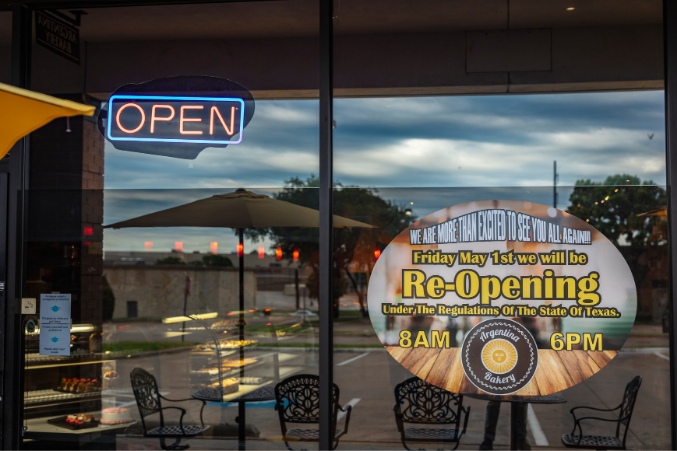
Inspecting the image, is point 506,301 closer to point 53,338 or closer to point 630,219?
point 630,219

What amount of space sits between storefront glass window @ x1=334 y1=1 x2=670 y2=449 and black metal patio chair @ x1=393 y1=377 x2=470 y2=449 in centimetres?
2

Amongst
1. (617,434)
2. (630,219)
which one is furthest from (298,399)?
(630,219)

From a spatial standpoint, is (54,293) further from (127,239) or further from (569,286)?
(569,286)

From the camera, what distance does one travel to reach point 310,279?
4.29 metres

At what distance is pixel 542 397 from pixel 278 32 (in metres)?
2.92

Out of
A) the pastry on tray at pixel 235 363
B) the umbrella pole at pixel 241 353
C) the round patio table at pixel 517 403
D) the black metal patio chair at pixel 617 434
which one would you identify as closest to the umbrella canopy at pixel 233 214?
the umbrella pole at pixel 241 353

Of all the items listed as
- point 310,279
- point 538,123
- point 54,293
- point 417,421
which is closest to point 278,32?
point 310,279

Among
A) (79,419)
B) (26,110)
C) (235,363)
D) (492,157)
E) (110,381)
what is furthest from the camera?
(235,363)

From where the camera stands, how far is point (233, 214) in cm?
413

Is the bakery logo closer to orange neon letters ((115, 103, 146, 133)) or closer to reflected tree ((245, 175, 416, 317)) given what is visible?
reflected tree ((245, 175, 416, 317))

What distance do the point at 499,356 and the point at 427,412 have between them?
2.05 feet

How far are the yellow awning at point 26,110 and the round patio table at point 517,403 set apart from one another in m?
2.70

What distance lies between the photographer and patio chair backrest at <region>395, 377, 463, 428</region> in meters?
3.58

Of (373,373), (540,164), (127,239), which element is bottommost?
(373,373)
